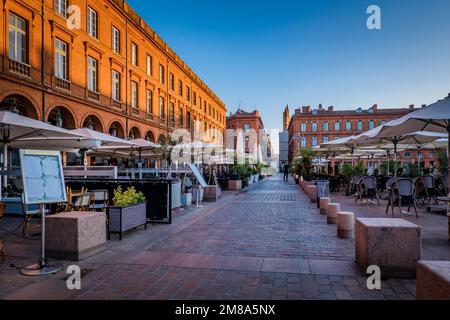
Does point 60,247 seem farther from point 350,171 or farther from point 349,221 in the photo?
point 350,171

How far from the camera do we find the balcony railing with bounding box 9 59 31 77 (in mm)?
12977

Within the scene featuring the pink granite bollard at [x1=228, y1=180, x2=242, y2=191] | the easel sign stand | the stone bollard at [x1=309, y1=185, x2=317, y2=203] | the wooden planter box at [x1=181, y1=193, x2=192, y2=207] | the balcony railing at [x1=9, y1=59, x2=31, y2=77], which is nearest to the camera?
the easel sign stand

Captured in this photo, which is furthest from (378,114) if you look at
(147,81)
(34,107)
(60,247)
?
(60,247)

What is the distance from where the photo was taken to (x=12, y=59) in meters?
12.9

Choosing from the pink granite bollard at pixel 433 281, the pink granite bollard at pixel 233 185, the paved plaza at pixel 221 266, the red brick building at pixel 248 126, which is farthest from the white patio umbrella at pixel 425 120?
the red brick building at pixel 248 126

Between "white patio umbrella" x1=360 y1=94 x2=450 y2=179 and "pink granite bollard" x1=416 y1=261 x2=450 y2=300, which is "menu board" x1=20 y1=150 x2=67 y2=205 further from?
"white patio umbrella" x1=360 y1=94 x2=450 y2=179

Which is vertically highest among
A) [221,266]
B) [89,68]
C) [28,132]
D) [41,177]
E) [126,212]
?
[89,68]

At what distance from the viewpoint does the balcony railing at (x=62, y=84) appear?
15.5m

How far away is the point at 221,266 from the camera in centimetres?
442

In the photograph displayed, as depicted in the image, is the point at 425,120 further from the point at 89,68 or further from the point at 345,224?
the point at 89,68

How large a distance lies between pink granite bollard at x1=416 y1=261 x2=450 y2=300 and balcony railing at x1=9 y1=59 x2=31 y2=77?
51.8ft

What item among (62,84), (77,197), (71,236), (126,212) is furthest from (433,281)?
(62,84)

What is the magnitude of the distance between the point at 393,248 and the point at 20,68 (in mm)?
15723

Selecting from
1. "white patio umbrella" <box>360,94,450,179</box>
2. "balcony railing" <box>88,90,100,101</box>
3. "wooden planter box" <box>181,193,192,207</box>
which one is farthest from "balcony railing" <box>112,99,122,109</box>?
"white patio umbrella" <box>360,94,450,179</box>
